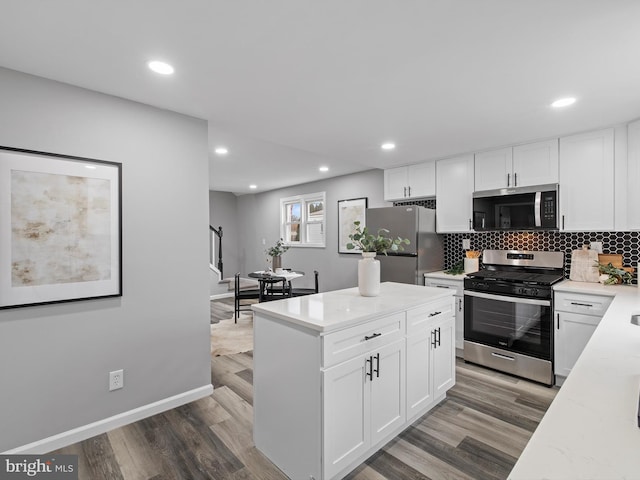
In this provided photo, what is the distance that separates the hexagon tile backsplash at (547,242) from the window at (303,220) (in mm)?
2358

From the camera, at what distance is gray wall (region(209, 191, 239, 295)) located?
313 inches

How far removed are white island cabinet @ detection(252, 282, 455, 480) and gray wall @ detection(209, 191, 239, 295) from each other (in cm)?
621

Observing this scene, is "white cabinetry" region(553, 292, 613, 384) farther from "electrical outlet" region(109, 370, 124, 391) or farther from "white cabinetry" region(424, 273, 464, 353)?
"electrical outlet" region(109, 370, 124, 391)

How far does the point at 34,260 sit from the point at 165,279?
800 millimetres

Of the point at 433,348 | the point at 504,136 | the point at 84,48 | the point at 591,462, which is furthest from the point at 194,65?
the point at 504,136

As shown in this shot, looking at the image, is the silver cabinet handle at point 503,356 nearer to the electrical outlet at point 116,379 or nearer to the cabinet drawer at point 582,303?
the cabinet drawer at point 582,303

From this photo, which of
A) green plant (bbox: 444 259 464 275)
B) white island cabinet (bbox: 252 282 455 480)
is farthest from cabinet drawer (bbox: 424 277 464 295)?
white island cabinet (bbox: 252 282 455 480)

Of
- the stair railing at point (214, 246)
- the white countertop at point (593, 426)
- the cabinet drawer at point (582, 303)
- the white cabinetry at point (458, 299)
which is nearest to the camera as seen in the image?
the white countertop at point (593, 426)

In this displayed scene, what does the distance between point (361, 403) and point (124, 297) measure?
1.81 metres

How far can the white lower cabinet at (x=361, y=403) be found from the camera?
1.69 m

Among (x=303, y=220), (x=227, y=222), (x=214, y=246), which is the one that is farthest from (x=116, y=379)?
(x=227, y=222)

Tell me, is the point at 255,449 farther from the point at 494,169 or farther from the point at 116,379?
the point at 494,169

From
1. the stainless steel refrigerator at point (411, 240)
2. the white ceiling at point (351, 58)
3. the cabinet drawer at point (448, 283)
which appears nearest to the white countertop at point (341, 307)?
the cabinet drawer at point (448, 283)

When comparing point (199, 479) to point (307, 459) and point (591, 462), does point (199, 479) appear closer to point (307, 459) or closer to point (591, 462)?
point (307, 459)
